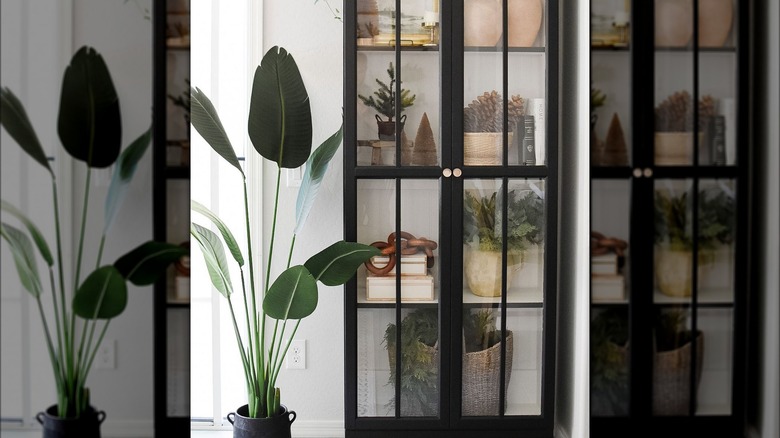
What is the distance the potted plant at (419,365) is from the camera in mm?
2129

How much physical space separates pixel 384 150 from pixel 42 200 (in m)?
1.99

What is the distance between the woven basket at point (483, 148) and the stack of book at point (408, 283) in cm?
37

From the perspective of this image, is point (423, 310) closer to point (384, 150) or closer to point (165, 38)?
point (384, 150)

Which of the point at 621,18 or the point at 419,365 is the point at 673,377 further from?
the point at 419,365

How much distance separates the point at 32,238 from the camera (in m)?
0.14

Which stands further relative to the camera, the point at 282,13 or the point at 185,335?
the point at 282,13

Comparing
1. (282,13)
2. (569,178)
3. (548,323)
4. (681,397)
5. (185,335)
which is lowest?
(548,323)

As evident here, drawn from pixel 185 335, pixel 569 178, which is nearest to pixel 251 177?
pixel 569 178

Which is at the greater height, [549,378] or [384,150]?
[384,150]

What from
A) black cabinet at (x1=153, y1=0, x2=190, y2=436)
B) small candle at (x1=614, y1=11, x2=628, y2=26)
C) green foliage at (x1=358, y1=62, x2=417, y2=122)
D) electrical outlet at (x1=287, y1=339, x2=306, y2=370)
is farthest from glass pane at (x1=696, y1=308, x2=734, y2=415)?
electrical outlet at (x1=287, y1=339, x2=306, y2=370)

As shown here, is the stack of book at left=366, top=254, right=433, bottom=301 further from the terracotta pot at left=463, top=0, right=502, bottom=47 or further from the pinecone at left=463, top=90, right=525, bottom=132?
the terracotta pot at left=463, top=0, right=502, bottom=47

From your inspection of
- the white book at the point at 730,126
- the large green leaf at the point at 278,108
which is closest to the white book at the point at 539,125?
the large green leaf at the point at 278,108

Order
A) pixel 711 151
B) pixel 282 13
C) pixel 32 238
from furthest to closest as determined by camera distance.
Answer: pixel 282 13 → pixel 711 151 → pixel 32 238

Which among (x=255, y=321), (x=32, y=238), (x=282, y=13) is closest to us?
(x=32, y=238)
